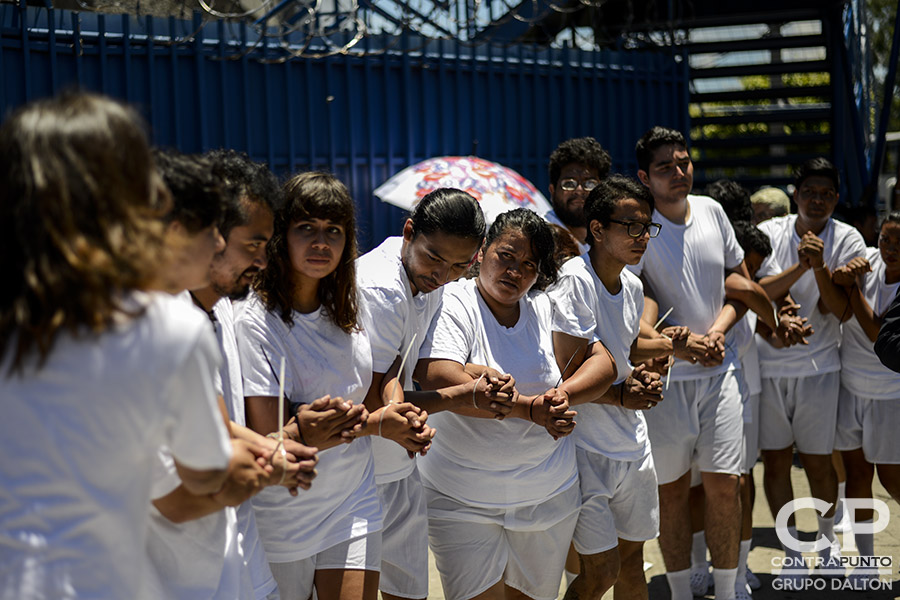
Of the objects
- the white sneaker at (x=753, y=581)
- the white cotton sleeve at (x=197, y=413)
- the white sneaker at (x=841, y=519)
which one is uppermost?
the white cotton sleeve at (x=197, y=413)

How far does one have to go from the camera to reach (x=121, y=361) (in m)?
1.62

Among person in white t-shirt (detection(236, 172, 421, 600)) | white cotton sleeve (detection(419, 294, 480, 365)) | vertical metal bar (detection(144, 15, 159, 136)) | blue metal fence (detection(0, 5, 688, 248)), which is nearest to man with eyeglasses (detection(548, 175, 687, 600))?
white cotton sleeve (detection(419, 294, 480, 365))

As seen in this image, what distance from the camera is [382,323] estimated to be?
11.1ft

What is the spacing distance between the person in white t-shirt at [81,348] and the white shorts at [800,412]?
459cm

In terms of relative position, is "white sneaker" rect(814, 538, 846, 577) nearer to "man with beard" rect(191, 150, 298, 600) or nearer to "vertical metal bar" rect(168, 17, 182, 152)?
"man with beard" rect(191, 150, 298, 600)

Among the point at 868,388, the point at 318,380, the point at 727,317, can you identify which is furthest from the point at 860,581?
the point at 318,380

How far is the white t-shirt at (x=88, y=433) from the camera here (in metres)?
1.63

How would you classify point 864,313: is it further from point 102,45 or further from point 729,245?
point 102,45

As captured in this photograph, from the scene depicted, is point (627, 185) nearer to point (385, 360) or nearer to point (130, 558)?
point (385, 360)

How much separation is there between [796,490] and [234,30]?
19.3 feet

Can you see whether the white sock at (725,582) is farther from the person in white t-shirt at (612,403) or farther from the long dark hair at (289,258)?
the long dark hair at (289,258)

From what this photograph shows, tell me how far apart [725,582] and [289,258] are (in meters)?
2.98

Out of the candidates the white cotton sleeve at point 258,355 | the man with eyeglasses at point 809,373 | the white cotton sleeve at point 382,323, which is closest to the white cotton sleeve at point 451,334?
the white cotton sleeve at point 382,323

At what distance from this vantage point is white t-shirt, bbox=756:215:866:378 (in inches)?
217
